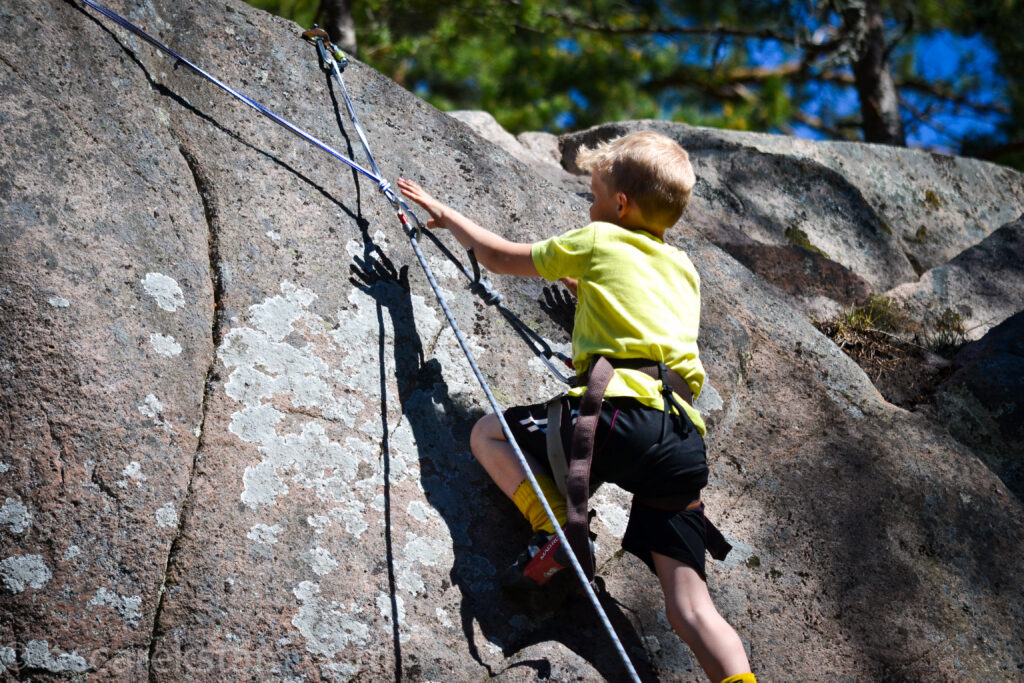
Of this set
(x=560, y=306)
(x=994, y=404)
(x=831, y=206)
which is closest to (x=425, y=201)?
(x=560, y=306)

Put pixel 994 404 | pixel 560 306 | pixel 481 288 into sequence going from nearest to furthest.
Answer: pixel 481 288 → pixel 560 306 → pixel 994 404

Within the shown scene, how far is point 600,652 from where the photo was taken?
2.81 m

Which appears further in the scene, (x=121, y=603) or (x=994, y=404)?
(x=994, y=404)

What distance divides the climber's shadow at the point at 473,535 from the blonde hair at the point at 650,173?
3.08 ft

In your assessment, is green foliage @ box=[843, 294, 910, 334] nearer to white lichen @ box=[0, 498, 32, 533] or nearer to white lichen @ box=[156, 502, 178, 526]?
white lichen @ box=[156, 502, 178, 526]

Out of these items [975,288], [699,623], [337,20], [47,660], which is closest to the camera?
[47,660]

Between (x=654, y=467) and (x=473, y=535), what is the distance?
0.66 m

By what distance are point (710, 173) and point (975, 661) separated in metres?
3.34

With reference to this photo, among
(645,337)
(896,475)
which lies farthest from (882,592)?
(645,337)

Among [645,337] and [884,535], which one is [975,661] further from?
[645,337]

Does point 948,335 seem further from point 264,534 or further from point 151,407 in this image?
point 151,407

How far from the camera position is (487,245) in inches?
124

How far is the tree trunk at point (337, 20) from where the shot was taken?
6785mm

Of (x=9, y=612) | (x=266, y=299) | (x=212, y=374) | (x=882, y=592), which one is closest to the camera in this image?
(x=9, y=612)
